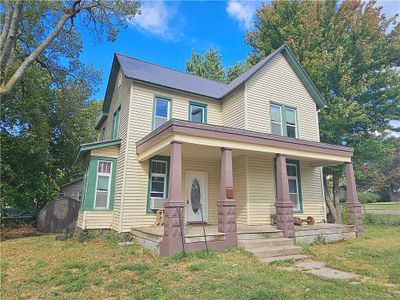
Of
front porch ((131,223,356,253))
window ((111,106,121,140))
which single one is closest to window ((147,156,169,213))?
front porch ((131,223,356,253))

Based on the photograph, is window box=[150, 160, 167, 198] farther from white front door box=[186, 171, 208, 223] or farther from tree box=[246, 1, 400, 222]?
tree box=[246, 1, 400, 222]

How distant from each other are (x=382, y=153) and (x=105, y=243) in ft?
55.5

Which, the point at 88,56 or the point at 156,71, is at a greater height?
the point at 88,56

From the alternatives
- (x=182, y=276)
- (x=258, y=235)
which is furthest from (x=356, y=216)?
(x=182, y=276)

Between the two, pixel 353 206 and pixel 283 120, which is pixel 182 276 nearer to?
pixel 353 206

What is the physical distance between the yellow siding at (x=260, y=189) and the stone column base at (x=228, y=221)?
105 inches

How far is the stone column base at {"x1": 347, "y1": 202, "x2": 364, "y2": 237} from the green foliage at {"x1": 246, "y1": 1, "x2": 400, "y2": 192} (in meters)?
7.38

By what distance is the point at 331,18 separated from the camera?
17.9 metres

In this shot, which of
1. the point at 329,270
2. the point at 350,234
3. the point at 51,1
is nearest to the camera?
the point at 329,270

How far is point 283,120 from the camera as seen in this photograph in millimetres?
12273

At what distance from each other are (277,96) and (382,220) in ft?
33.8

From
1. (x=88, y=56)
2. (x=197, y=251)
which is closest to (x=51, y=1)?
(x=88, y=56)

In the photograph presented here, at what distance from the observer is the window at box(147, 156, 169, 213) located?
1018cm

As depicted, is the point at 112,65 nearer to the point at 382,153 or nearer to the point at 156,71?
the point at 156,71
